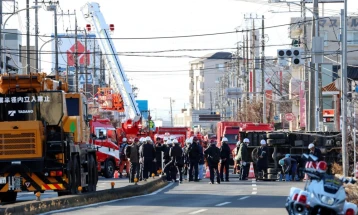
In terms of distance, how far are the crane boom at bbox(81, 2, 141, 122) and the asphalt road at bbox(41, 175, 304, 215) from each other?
26993mm

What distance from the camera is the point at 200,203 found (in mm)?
24250

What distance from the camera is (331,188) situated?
14750 millimetres

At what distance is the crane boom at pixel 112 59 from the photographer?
58.7 meters

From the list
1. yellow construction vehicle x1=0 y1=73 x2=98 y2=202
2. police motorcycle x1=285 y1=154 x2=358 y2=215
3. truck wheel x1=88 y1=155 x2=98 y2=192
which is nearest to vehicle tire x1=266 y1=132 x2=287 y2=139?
truck wheel x1=88 y1=155 x2=98 y2=192

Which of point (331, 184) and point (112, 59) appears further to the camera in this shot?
point (112, 59)

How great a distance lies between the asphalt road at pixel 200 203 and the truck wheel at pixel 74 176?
4.60 feet

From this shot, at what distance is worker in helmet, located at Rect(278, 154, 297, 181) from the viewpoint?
3970 cm

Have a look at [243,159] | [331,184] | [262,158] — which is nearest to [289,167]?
[262,158]

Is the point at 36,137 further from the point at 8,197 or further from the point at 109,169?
the point at 109,169

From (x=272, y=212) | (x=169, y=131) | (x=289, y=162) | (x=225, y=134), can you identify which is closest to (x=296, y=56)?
(x=289, y=162)

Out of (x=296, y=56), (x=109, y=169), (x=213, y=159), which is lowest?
(x=109, y=169)

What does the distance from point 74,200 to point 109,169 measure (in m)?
21.1

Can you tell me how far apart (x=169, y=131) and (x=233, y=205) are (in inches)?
1747

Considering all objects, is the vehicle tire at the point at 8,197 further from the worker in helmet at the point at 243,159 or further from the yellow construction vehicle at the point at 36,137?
the worker in helmet at the point at 243,159
